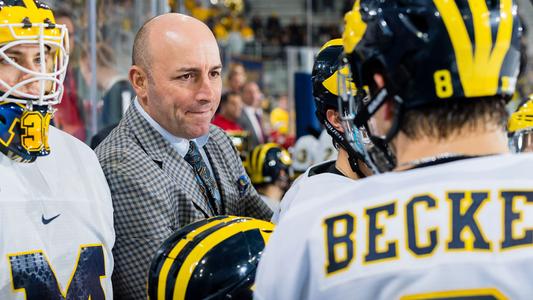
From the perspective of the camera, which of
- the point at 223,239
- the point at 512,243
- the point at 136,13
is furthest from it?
the point at 136,13

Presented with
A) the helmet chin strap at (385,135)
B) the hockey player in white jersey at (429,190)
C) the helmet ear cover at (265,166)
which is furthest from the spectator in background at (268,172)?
the hockey player in white jersey at (429,190)

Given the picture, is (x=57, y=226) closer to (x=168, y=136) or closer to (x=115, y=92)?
(x=168, y=136)

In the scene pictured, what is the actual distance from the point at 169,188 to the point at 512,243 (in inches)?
46.1

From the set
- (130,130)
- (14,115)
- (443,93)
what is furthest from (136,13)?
(443,93)

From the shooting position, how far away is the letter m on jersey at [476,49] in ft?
3.46

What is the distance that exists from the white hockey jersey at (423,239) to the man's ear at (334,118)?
106 cm

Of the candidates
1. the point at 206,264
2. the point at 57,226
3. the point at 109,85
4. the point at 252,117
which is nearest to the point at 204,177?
the point at 57,226

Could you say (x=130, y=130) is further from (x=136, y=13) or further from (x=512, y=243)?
(x=136, y=13)

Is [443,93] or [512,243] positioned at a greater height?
[443,93]

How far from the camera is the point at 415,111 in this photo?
3.52 ft

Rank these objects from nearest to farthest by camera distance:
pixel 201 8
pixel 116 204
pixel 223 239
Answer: pixel 223 239 → pixel 116 204 → pixel 201 8

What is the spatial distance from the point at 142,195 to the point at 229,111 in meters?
4.44

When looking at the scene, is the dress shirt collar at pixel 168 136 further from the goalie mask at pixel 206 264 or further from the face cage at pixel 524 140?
the face cage at pixel 524 140

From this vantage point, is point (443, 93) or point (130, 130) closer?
point (443, 93)
